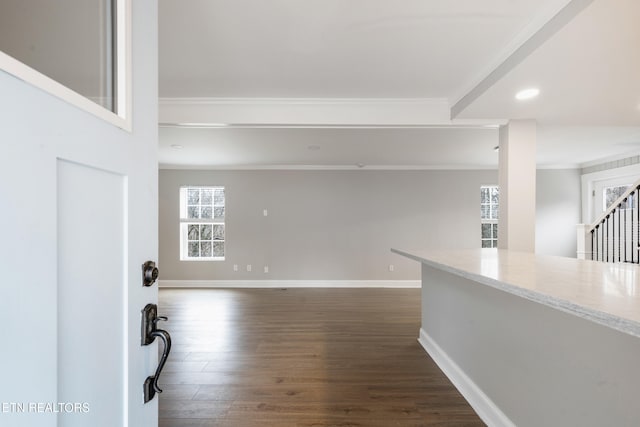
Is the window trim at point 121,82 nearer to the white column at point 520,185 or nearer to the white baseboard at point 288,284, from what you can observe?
the white column at point 520,185

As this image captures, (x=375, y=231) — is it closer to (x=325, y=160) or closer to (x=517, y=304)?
(x=325, y=160)

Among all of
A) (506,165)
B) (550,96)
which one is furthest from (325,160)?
(550,96)

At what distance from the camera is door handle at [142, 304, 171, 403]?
0.71 m

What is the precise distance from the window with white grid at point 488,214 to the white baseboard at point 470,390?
13.1 ft

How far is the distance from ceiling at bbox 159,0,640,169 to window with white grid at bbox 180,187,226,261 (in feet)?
7.59

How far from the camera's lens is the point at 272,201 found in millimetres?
6082

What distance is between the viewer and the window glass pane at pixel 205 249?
6.16 metres

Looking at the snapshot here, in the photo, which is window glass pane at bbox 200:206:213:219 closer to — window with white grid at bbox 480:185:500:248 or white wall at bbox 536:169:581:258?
window with white grid at bbox 480:185:500:248

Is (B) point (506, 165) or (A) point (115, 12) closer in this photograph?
(A) point (115, 12)

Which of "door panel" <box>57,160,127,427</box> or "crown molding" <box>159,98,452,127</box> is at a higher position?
"crown molding" <box>159,98,452,127</box>

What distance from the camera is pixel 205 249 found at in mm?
6164

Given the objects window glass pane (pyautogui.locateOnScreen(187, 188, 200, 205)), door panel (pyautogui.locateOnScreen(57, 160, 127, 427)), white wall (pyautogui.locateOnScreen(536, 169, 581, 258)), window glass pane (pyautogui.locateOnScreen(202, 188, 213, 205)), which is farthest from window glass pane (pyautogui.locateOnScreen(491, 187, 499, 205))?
door panel (pyautogui.locateOnScreen(57, 160, 127, 427))

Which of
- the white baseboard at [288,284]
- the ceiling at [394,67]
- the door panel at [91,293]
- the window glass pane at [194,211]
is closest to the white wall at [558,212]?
the ceiling at [394,67]

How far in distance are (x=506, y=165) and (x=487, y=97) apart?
80 cm
